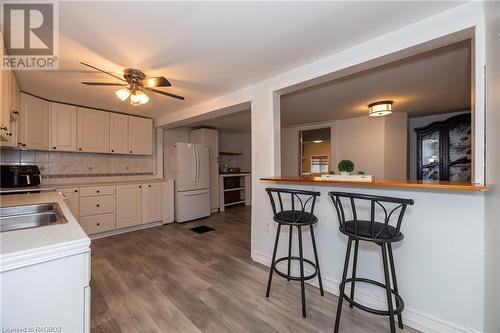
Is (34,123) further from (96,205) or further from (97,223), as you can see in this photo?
(97,223)

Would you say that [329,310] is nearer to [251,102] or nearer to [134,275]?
[134,275]

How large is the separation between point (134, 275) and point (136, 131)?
279 centimetres

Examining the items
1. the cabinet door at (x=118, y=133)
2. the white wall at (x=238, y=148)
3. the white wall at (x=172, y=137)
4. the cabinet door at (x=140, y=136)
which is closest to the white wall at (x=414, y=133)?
the white wall at (x=238, y=148)

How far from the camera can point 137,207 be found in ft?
12.9

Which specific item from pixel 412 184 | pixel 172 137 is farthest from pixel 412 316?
pixel 172 137

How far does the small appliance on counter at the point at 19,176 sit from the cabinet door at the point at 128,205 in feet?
3.43

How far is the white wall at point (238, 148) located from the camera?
666cm

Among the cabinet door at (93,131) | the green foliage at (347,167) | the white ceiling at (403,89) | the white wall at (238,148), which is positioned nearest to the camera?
the green foliage at (347,167)

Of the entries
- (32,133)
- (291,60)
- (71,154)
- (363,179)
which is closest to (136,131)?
(71,154)

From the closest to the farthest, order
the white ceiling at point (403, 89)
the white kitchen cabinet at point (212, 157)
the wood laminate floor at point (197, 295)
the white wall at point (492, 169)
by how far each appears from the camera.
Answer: the white wall at point (492, 169)
the wood laminate floor at point (197, 295)
the white ceiling at point (403, 89)
the white kitchen cabinet at point (212, 157)

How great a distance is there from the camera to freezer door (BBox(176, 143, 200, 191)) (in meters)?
4.36

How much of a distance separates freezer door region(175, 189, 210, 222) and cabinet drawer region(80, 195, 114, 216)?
1.18 m

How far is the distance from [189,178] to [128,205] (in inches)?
48.2

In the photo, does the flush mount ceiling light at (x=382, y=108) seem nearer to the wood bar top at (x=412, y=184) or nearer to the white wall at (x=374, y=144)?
the white wall at (x=374, y=144)
